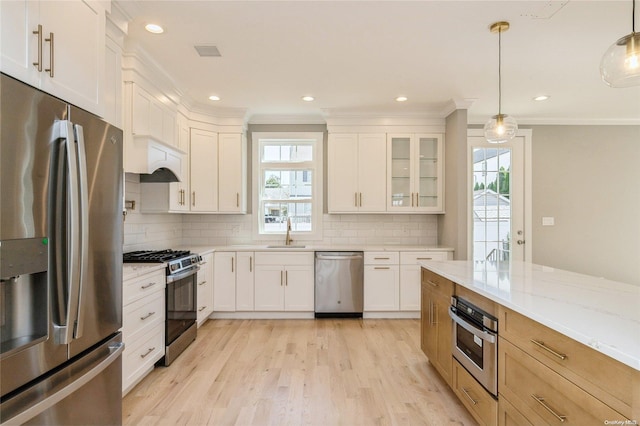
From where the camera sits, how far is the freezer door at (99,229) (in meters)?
1.39

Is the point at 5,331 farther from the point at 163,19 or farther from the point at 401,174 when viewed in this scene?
the point at 401,174

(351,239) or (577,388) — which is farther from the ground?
(351,239)

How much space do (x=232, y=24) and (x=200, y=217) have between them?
112 inches

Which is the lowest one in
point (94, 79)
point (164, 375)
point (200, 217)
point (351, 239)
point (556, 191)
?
point (164, 375)

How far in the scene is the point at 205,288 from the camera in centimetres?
381

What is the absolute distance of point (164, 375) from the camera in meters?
2.71

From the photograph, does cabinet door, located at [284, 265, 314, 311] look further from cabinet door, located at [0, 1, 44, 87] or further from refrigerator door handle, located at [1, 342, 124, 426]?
cabinet door, located at [0, 1, 44, 87]

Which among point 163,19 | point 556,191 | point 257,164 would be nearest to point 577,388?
point 163,19

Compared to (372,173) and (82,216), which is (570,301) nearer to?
(82,216)

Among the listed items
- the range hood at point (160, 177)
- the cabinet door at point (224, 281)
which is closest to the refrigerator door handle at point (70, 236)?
the range hood at point (160, 177)

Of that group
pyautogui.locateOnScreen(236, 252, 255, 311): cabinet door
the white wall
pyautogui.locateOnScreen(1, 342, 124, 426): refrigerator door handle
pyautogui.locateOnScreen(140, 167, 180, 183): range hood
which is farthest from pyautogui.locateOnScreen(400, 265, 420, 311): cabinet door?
pyautogui.locateOnScreen(1, 342, 124, 426): refrigerator door handle

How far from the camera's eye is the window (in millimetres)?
4781

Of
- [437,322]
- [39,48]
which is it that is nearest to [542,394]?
[437,322]

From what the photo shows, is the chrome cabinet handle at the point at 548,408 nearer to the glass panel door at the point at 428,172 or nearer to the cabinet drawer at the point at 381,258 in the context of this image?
the cabinet drawer at the point at 381,258
